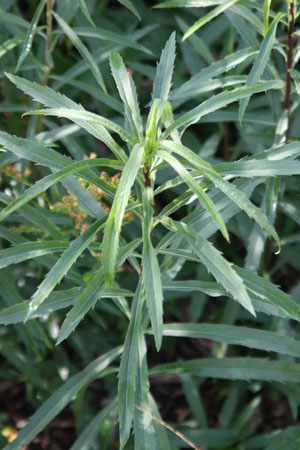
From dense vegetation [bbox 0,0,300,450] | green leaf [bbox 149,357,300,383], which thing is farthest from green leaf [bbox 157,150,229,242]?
green leaf [bbox 149,357,300,383]

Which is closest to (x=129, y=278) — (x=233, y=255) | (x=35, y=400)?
(x=233, y=255)

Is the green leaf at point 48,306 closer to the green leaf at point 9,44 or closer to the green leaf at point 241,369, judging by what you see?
the green leaf at point 241,369

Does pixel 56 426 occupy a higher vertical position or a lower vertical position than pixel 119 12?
lower

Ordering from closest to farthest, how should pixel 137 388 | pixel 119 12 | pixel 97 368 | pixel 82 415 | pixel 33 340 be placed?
pixel 137 388
pixel 97 368
pixel 33 340
pixel 82 415
pixel 119 12

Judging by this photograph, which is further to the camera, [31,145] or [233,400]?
[233,400]

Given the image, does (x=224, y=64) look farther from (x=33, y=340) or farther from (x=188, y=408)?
(x=188, y=408)

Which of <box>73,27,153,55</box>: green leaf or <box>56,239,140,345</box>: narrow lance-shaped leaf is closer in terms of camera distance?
<box>56,239,140,345</box>: narrow lance-shaped leaf

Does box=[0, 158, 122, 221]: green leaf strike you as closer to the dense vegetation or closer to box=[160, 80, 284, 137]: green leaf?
the dense vegetation

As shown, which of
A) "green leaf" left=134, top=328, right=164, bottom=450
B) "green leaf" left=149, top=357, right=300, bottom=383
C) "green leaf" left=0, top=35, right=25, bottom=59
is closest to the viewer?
"green leaf" left=134, top=328, right=164, bottom=450

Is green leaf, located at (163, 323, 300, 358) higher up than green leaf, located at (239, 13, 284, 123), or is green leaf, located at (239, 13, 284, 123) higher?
green leaf, located at (239, 13, 284, 123)
